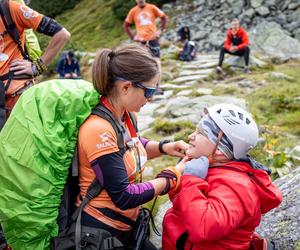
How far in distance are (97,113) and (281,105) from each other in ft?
27.7

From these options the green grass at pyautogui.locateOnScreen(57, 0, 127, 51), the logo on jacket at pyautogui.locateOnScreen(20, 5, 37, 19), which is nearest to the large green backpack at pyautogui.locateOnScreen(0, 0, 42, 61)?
the logo on jacket at pyautogui.locateOnScreen(20, 5, 37, 19)

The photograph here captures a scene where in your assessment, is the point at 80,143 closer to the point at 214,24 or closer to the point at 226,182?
the point at 226,182

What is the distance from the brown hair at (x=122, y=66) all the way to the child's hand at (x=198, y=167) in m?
0.70

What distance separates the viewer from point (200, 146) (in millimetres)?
3484

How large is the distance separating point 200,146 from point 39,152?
1191mm

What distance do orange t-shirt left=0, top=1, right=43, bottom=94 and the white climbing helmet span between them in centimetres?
239

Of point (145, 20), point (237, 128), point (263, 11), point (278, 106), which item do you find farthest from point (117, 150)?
point (263, 11)

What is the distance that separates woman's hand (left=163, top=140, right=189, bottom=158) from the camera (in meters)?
3.97

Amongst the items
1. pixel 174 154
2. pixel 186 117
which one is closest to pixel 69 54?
pixel 186 117

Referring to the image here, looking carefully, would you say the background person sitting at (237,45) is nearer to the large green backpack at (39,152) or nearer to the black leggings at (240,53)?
the black leggings at (240,53)

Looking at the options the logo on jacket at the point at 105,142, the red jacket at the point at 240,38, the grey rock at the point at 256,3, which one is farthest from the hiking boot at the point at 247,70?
the logo on jacket at the point at 105,142

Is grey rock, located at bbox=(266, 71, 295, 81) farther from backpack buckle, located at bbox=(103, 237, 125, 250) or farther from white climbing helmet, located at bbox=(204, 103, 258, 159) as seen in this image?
backpack buckle, located at bbox=(103, 237, 125, 250)

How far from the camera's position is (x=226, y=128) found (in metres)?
3.39

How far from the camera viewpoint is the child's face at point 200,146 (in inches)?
136
